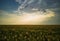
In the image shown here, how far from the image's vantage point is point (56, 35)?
3697 millimetres

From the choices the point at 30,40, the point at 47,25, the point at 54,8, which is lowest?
the point at 30,40

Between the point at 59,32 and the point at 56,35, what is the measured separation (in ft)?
0.29

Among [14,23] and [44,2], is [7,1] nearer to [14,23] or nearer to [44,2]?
[14,23]

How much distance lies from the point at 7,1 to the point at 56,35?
117 cm

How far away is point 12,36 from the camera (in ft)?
12.2

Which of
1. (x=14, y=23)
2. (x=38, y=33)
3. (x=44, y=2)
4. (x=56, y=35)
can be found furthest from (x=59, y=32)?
(x=14, y=23)

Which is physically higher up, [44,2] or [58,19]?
[44,2]

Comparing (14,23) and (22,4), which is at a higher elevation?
(22,4)

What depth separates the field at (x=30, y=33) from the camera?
12.1 ft

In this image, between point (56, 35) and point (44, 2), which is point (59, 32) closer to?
point (56, 35)

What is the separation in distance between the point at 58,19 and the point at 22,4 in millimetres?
768

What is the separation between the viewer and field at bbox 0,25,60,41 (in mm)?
3701

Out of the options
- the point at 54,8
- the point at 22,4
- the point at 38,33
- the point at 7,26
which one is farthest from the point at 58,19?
the point at 7,26

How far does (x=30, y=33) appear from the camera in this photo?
3.71 meters
